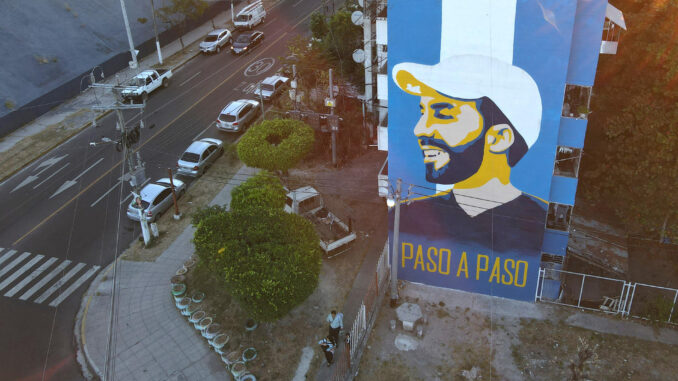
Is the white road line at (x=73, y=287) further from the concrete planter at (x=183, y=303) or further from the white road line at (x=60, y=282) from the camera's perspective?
the concrete planter at (x=183, y=303)

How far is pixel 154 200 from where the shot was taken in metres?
30.9

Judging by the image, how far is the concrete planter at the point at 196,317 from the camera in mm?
24062

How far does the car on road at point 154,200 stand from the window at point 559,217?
64.9ft

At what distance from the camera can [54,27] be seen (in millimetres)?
50094

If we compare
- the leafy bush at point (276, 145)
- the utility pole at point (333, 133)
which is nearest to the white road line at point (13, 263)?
the leafy bush at point (276, 145)

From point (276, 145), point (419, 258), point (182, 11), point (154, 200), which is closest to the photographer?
point (419, 258)

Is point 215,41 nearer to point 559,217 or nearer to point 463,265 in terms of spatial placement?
point 463,265

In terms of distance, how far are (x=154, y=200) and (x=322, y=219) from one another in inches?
372

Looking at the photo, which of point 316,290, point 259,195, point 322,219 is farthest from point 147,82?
point 316,290

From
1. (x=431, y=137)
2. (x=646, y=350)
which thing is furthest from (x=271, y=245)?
(x=646, y=350)

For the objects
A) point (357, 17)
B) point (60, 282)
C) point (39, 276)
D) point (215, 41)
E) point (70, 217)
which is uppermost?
point (357, 17)

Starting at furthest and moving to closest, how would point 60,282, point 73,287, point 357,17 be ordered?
1. point 357,17
2. point 60,282
3. point 73,287

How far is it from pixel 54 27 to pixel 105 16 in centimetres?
543

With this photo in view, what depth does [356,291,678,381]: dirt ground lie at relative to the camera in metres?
21.0
